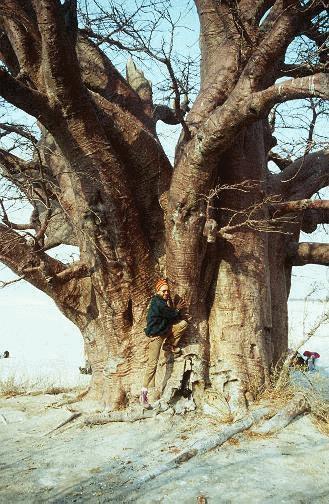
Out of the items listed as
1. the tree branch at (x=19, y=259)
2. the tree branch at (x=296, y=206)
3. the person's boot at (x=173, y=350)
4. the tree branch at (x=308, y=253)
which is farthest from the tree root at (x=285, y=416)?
the tree branch at (x=19, y=259)

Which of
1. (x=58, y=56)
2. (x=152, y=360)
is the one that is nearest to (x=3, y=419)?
(x=152, y=360)

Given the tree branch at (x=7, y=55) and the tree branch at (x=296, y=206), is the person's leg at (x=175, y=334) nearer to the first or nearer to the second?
the tree branch at (x=296, y=206)

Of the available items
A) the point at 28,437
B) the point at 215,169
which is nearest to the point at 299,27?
the point at 215,169

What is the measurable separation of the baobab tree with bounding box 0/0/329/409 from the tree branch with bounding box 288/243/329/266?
36 cm

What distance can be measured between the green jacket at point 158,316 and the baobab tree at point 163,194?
0.90 feet

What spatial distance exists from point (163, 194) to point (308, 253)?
209cm

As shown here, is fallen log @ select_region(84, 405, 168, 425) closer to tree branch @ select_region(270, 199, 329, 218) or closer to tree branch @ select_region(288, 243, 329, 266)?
tree branch @ select_region(270, 199, 329, 218)

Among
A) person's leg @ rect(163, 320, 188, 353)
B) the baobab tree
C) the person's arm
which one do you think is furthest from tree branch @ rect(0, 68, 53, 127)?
person's leg @ rect(163, 320, 188, 353)

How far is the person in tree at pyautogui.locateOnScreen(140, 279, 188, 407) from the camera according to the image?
4.73 meters

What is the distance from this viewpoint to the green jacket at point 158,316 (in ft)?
15.5

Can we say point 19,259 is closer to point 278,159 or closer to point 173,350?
point 173,350

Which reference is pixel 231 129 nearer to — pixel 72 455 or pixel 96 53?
pixel 96 53

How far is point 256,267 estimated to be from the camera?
5.14 metres

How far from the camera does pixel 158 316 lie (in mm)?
4734
